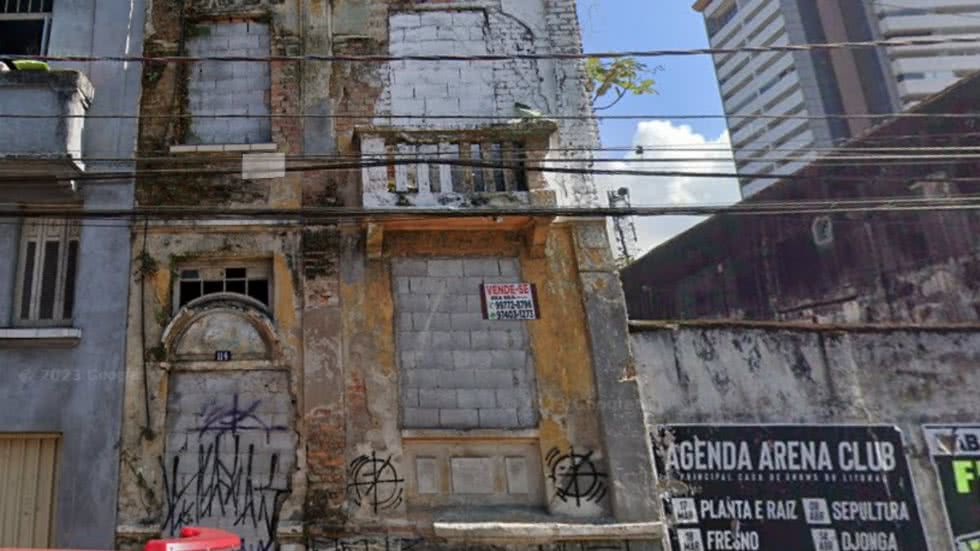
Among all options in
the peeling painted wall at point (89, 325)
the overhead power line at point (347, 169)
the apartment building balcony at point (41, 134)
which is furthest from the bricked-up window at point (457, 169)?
the apartment building balcony at point (41, 134)

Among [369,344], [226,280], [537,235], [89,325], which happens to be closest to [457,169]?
Answer: [537,235]

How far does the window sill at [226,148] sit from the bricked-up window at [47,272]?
1.38 m

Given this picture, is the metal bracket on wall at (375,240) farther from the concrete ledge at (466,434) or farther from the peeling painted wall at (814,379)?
the peeling painted wall at (814,379)

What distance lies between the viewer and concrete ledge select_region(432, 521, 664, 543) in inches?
267

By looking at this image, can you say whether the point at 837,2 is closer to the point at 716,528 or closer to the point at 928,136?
the point at 928,136

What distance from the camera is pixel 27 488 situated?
6.98m

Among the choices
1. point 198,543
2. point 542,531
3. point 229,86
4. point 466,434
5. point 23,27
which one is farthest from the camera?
point 23,27

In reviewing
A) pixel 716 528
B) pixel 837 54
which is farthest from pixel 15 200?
pixel 837 54

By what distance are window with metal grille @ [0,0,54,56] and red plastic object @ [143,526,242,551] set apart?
7474 millimetres

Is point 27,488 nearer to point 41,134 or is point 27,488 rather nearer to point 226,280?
point 226,280

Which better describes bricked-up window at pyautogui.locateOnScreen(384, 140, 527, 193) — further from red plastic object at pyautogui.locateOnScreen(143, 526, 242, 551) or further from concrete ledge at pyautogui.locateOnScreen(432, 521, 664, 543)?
red plastic object at pyautogui.locateOnScreen(143, 526, 242, 551)

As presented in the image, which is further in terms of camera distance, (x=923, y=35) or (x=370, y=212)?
(x=923, y=35)

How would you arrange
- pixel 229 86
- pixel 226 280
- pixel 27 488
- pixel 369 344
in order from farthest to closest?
pixel 229 86, pixel 226 280, pixel 369 344, pixel 27 488

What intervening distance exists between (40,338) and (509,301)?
477cm
